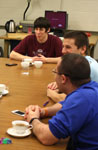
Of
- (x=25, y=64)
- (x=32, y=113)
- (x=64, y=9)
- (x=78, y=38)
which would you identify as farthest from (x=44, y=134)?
(x=64, y=9)

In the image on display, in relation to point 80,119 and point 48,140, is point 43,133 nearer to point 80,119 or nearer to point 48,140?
point 48,140

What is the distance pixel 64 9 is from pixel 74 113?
15.5ft

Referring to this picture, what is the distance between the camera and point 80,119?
3.95 ft

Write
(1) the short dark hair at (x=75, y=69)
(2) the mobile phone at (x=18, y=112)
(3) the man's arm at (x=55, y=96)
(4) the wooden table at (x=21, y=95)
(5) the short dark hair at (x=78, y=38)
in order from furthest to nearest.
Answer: (5) the short dark hair at (x=78, y=38) < (3) the man's arm at (x=55, y=96) < (2) the mobile phone at (x=18, y=112) < (1) the short dark hair at (x=75, y=69) < (4) the wooden table at (x=21, y=95)

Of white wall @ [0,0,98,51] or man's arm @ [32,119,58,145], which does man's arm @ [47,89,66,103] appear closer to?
man's arm @ [32,119,58,145]

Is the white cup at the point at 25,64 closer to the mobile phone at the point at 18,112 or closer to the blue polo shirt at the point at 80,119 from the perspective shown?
the mobile phone at the point at 18,112

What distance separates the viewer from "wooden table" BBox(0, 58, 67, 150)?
46.8 inches

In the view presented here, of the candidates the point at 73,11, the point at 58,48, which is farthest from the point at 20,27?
the point at 58,48

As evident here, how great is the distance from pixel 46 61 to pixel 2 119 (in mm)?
1679

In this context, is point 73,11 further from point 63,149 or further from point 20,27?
point 63,149

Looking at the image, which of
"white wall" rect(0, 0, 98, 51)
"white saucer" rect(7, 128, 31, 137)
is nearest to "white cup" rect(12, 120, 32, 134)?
"white saucer" rect(7, 128, 31, 137)

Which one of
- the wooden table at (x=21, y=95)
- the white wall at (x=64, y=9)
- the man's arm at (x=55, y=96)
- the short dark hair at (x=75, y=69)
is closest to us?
the wooden table at (x=21, y=95)

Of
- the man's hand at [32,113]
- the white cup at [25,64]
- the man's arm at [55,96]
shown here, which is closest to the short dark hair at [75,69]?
the man's hand at [32,113]

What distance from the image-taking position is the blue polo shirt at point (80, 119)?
119 cm
